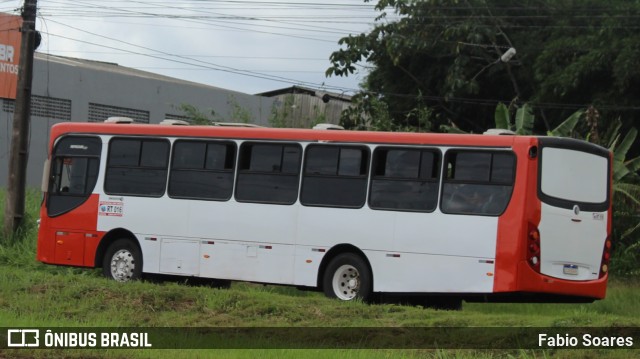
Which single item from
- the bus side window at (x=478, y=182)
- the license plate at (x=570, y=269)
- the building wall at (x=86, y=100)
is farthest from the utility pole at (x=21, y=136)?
the license plate at (x=570, y=269)

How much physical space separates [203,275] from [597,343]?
7.14 meters

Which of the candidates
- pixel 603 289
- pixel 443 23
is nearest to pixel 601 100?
pixel 443 23

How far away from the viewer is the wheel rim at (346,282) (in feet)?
50.0

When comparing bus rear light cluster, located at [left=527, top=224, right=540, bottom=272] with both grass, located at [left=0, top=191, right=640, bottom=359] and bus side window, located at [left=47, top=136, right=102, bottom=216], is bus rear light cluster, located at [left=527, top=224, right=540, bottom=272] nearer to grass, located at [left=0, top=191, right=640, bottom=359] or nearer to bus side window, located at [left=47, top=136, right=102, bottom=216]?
grass, located at [left=0, top=191, right=640, bottom=359]

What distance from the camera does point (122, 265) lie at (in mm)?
17188

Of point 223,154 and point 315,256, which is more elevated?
point 223,154

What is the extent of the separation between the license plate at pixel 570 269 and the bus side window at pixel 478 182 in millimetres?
1204

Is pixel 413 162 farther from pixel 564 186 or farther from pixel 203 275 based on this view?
pixel 203 275

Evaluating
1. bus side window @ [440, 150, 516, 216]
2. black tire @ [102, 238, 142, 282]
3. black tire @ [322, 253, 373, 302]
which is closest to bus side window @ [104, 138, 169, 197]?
black tire @ [102, 238, 142, 282]

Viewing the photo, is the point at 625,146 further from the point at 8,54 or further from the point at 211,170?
the point at 8,54

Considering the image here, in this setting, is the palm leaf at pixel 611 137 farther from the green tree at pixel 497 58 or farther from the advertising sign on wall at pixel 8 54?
the advertising sign on wall at pixel 8 54

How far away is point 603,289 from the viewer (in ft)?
48.2

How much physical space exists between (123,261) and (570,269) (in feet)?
24.2

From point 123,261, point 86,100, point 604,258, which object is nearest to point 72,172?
point 123,261
